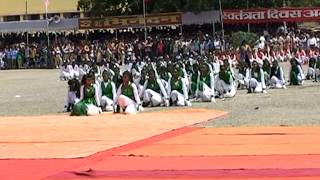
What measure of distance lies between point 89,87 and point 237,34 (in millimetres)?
23325

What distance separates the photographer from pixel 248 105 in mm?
17578

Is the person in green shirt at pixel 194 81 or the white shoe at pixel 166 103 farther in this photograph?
the person in green shirt at pixel 194 81

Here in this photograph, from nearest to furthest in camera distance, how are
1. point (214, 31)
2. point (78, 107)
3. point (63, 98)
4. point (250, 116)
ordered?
point (250, 116)
point (78, 107)
point (63, 98)
point (214, 31)

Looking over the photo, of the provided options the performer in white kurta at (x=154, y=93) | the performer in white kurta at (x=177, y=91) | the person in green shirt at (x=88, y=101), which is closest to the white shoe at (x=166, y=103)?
the performer in white kurta at (x=154, y=93)

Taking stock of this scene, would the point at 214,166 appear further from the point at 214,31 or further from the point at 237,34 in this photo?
the point at 214,31

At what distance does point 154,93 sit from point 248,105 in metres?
2.56

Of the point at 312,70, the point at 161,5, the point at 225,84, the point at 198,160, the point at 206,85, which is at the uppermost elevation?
the point at 161,5

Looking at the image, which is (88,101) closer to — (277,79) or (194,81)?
(194,81)

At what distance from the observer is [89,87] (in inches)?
663

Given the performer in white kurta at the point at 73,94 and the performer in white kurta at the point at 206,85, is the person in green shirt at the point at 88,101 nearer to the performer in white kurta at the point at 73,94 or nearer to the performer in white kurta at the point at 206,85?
the performer in white kurta at the point at 73,94

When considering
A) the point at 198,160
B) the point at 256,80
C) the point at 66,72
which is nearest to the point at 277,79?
the point at 256,80

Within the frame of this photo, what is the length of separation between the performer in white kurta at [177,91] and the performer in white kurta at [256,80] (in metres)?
3.58

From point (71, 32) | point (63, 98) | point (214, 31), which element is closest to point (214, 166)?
point (63, 98)

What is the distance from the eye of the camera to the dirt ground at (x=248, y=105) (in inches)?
554
